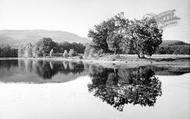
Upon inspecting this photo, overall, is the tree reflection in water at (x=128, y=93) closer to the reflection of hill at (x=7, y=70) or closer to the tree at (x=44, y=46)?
the reflection of hill at (x=7, y=70)

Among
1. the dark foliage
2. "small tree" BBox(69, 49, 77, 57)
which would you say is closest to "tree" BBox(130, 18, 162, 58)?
"small tree" BBox(69, 49, 77, 57)

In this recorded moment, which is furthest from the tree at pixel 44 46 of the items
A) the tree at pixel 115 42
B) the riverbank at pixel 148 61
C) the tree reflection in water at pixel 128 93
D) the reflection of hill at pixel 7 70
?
the tree reflection in water at pixel 128 93

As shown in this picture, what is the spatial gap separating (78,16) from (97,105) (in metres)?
12.4

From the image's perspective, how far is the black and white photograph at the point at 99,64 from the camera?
6750mm

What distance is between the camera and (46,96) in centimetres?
815

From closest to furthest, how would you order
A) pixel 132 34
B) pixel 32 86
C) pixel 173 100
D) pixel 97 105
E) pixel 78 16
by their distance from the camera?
Answer: 1. pixel 97 105
2. pixel 173 100
3. pixel 32 86
4. pixel 78 16
5. pixel 132 34

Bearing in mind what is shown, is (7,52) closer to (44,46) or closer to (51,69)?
(44,46)

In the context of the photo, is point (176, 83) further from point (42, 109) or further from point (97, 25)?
point (97, 25)

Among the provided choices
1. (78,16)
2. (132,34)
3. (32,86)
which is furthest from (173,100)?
(132,34)

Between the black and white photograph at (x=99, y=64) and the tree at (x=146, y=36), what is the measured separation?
0.08 meters

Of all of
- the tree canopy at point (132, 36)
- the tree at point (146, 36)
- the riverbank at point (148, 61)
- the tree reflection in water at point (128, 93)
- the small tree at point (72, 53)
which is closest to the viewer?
the tree reflection in water at point (128, 93)

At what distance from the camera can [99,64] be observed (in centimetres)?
2223

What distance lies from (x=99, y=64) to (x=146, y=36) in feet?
14.7

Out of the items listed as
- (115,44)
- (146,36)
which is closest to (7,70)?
(146,36)
